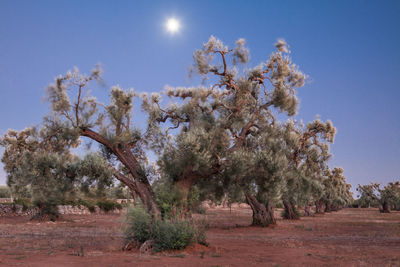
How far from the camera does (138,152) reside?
2083 cm

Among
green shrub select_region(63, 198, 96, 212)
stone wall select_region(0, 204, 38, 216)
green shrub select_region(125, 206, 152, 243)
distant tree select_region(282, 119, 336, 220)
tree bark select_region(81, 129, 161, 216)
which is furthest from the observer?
green shrub select_region(63, 198, 96, 212)

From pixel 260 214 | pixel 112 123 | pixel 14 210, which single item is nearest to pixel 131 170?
pixel 112 123

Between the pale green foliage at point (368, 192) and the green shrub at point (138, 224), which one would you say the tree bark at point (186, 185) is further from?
the pale green foliage at point (368, 192)

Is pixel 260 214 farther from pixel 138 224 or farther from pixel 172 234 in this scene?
pixel 138 224

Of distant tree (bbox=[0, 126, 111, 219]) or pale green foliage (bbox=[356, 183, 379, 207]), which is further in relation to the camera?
pale green foliage (bbox=[356, 183, 379, 207])

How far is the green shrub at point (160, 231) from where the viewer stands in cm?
1401

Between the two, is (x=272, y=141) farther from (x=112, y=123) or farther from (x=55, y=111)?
(x=55, y=111)

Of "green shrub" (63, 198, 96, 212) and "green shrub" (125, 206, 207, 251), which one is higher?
"green shrub" (63, 198, 96, 212)

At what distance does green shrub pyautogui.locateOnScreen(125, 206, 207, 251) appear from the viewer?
14.0 m

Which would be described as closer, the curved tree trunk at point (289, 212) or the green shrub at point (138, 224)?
the green shrub at point (138, 224)

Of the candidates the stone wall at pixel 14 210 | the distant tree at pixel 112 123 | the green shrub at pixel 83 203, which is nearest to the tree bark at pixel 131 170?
the distant tree at pixel 112 123

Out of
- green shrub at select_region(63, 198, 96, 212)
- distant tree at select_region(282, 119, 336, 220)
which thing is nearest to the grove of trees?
distant tree at select_region(282, 119, 336, 220)

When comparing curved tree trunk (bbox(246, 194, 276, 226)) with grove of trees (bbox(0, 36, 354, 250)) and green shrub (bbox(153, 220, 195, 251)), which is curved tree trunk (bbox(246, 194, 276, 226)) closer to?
grove of trees (bbox(0, 36, 354, 250))

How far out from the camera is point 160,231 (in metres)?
14.2
